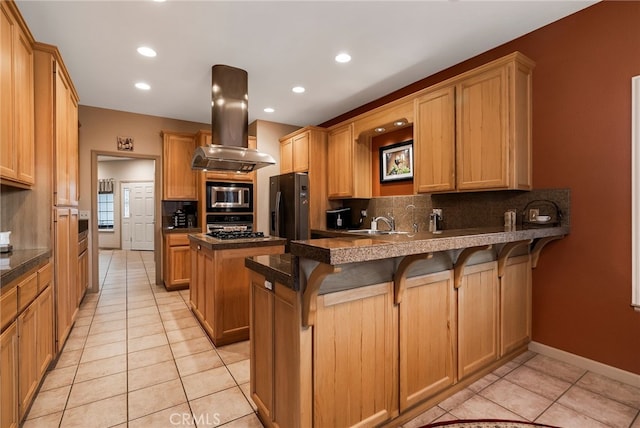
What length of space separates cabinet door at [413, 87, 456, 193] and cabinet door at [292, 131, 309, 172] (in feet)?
6.43

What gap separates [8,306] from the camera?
158 cm

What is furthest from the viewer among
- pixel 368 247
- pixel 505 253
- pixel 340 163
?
pixel 340 163

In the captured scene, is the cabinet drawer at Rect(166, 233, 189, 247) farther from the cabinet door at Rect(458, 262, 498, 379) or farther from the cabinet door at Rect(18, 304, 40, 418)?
the cabinet door at Rect(458, 262, 498, 379)

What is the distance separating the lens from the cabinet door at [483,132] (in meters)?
2.64

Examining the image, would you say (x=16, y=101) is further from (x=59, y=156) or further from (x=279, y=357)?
(x=279, y=357)

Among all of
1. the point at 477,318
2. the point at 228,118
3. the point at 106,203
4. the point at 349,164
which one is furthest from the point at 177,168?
the point at 106,203

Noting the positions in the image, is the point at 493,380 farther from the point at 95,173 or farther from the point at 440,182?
the point at 95,173

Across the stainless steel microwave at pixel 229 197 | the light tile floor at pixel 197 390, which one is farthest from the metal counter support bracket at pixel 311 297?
the stainless steel microwave at pixel 229 197

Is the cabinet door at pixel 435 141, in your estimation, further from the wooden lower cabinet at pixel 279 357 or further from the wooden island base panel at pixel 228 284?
the wooden lower cabinet at pixel 279 357

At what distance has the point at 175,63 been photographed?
3328mm

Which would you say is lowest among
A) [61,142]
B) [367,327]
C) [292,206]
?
[367,327]

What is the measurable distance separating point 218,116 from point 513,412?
3.62 m

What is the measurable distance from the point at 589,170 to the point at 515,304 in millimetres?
1231

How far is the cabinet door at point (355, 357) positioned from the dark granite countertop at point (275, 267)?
0.19m
